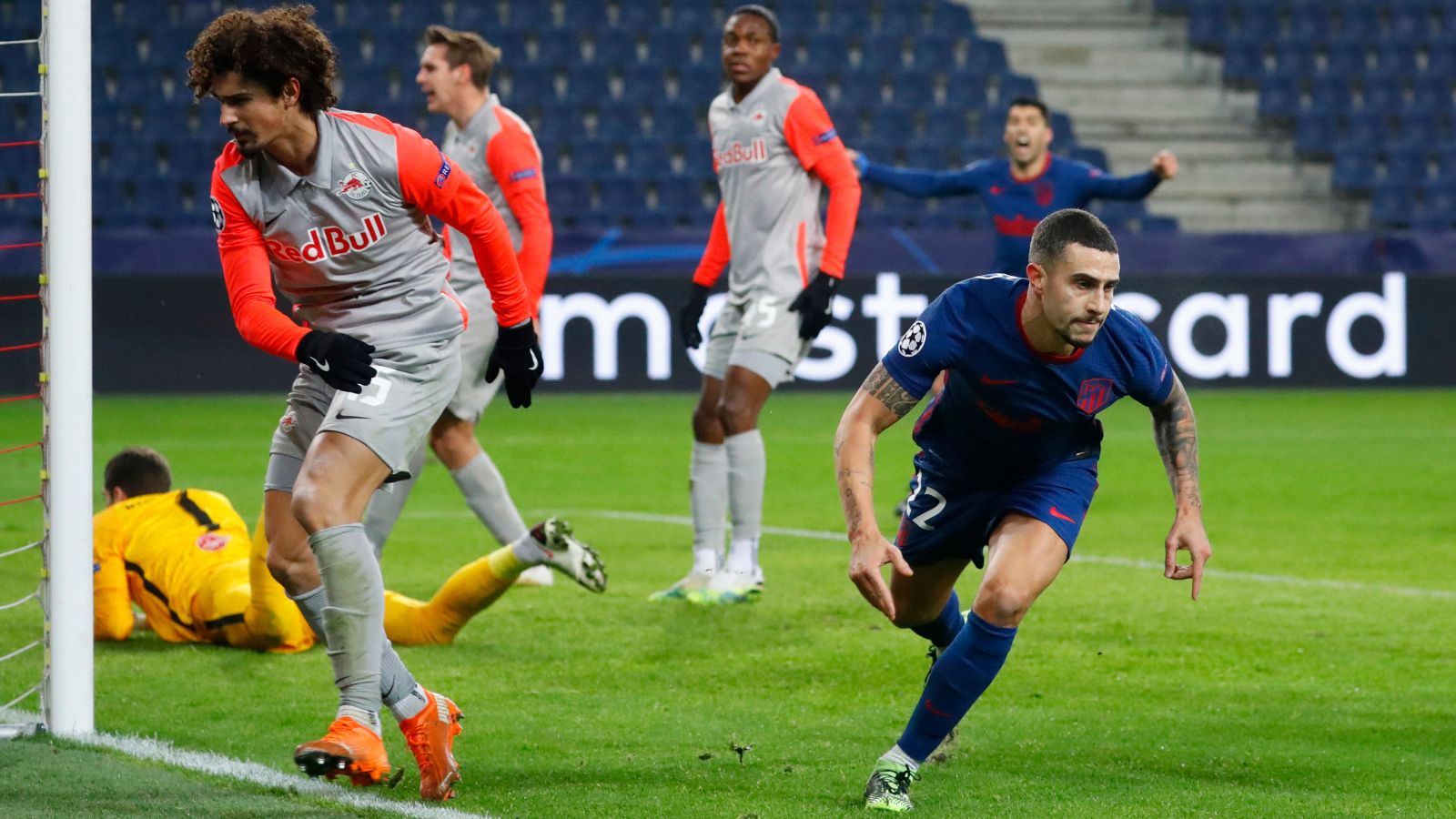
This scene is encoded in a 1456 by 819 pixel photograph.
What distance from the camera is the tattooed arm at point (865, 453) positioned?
3.69 meters

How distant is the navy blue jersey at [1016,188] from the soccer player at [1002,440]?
5052 mm

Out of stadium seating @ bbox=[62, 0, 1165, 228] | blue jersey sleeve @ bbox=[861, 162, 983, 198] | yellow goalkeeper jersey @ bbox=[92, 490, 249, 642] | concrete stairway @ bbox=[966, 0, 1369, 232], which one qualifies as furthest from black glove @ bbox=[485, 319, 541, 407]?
concrete stairway @ bbox=[966, 0, 1369, 232]

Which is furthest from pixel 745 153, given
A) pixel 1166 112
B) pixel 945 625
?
pixel 1166 112

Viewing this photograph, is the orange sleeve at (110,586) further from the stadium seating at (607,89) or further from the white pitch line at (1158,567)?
the stadium seating at (607,89)

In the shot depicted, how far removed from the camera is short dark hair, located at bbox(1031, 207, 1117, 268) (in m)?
3.86

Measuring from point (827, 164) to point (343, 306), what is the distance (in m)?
3.15

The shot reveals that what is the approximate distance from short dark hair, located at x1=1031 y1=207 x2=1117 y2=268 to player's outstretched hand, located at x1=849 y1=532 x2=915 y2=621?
28.5 inches

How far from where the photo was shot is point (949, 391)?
14.1 feet

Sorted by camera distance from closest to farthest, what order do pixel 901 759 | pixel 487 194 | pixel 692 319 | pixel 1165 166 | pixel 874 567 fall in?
pixel 874 567, pixel 901 759, pixel 487 194, pixel 692 319, pixel 1165 166

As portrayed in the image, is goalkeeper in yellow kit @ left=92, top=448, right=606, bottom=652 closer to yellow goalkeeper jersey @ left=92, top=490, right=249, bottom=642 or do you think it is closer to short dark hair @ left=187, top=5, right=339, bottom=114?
yellow goalkeeper jersey @ left=92, top=490, right=249, bottom=642

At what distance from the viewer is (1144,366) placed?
4.06 metres

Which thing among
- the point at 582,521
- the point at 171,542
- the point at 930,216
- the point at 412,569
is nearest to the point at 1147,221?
the point at 930,216

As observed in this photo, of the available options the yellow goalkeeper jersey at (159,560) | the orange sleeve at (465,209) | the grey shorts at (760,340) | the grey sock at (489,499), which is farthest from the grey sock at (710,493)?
the orange sleeve at (465,209)

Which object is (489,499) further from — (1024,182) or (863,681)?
(1024,182)
